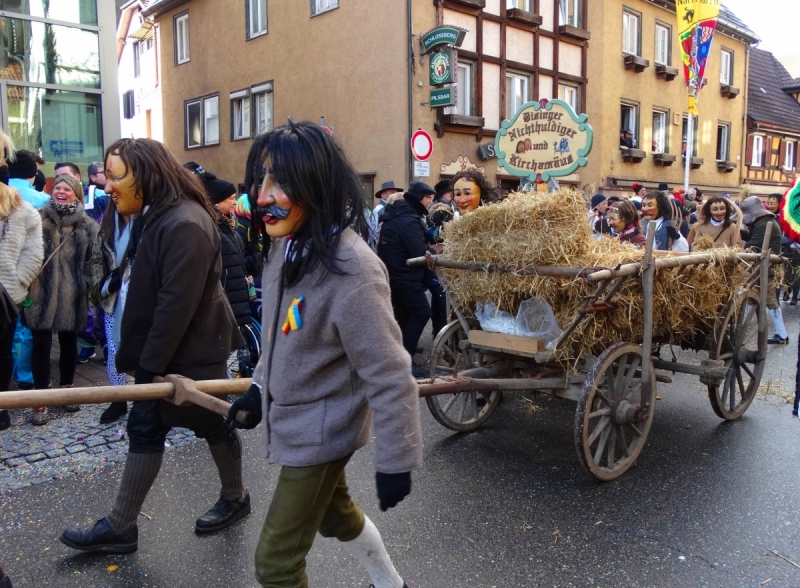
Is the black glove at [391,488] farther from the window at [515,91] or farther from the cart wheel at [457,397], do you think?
the window at [515,91]

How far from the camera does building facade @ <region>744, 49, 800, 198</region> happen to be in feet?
86.3

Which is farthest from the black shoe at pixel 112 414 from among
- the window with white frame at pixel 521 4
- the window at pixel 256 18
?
the window at pixel 256 18

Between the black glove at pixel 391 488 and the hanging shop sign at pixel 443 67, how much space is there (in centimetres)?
1298

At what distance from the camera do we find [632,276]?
3.95 m

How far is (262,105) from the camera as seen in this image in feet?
59.6

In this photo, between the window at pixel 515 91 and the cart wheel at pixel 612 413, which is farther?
the window at pixel 515 91

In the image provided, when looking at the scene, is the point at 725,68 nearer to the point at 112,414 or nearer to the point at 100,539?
the point at 112,414

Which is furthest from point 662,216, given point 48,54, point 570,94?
point 570,94

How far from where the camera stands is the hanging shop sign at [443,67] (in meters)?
14.0

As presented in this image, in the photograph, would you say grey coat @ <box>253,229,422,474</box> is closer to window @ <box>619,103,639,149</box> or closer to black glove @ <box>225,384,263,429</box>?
black glove @ <box>225,384,263,429</box>

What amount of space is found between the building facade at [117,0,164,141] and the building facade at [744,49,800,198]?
845 inches

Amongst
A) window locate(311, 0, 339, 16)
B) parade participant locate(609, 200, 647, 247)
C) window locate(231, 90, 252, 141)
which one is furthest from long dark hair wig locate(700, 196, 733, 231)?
window locate(231, 90, 252, 141)

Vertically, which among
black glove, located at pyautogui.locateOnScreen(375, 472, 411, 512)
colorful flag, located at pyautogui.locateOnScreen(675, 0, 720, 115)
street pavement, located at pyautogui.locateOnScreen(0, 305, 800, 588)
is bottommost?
street pavement, located at pyautogui.locateOnScreen(0, 305, 800, 588)

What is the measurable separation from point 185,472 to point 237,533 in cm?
91
